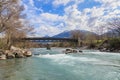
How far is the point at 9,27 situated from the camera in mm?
41781

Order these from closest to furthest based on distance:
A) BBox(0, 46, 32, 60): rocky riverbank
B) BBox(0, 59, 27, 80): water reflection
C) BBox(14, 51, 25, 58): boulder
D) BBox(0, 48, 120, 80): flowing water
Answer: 1. BBox(0, 48, 120, 80): flowing water
2. BBox(0, 59, 27, 80): water reflection
3. BBox(0, 46, 32, 60): rocky riverbank
4. BBox(14, 51, 25, 58): boulder

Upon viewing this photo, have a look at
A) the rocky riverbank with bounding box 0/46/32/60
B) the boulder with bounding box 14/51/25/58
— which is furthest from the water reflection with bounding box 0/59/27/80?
the boulder with bounding box 14/51/25/58

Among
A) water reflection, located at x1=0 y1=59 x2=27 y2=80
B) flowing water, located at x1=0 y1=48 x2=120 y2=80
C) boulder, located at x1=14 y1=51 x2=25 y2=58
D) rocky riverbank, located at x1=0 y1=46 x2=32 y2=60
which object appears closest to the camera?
flowing water, located at x1=0 y1=48 x2=120 y2=80

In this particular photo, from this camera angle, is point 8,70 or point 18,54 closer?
point 8,70

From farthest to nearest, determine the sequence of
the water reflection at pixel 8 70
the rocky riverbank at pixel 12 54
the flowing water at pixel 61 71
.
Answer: the rocky riverbank at pixel 12 54, the water reflection at pixel 8 70, the flowing water at pixel 61 71

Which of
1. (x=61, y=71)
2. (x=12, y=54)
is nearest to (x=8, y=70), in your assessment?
(x=61, y=71)

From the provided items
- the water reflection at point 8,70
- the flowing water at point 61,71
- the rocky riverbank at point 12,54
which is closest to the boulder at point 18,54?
the rocky riverbank at point 12,54

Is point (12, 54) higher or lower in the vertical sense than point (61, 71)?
higher

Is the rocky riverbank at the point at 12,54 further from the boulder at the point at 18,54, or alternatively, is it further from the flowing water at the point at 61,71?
the flowing water at the point at 61,71

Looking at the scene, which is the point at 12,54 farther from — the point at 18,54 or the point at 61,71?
the point at 61,71

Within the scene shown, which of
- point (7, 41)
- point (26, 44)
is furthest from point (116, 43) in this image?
point (7, 41)

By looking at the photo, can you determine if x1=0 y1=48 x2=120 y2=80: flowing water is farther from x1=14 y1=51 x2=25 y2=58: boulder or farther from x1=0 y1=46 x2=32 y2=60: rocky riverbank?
x1=14 y1=51 x2=25 y2=58: boulder

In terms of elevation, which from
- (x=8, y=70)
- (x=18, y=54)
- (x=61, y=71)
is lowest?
(x=61, y=71)

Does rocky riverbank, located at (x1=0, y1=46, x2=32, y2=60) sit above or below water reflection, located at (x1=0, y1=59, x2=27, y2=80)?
above
